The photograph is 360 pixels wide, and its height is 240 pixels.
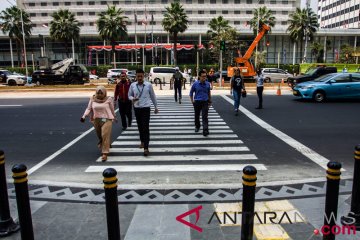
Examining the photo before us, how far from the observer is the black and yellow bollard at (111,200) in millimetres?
3168

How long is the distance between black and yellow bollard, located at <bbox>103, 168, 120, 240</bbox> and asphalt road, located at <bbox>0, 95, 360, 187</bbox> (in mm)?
2276

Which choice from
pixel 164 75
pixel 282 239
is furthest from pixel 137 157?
pixel 164 75

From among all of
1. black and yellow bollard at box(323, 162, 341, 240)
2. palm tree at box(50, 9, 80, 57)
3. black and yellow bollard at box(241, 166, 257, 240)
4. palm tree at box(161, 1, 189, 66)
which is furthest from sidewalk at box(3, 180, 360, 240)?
palm tree at box(50, 9, 80, 57)

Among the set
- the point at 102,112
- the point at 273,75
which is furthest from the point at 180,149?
the point at 273,75

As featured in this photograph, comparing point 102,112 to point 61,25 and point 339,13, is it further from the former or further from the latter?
point 339,13

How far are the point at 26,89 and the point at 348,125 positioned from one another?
79.3 ft

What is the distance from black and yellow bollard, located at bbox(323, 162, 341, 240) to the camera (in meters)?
3.51

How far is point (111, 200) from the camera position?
3277 millimetres

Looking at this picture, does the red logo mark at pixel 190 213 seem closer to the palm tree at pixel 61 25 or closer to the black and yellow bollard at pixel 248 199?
the black and yellow bollard at pixel 248 199

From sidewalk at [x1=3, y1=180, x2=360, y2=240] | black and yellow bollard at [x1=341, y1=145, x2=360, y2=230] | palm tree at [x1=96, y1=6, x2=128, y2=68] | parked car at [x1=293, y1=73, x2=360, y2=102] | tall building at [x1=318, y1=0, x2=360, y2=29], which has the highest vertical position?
tall building at [x1=318, y1=0, x2=360, y2=29]

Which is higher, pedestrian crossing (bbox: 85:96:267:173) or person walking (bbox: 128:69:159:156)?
person walking (bbox: 128:69:159:156)

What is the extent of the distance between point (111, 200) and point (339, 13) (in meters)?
125

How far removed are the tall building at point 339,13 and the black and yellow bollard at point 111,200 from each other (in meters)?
99.6

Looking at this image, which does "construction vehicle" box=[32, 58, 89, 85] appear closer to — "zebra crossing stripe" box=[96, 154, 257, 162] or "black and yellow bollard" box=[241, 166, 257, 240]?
"zebra crossing stripe" box=[96, 154, 257, 162]
